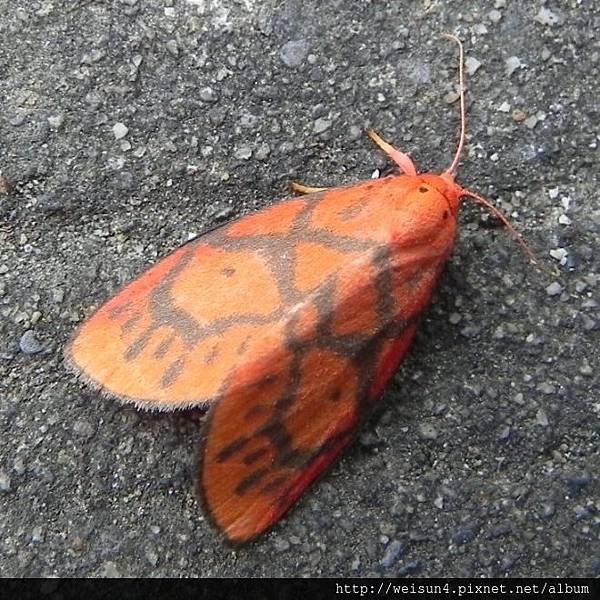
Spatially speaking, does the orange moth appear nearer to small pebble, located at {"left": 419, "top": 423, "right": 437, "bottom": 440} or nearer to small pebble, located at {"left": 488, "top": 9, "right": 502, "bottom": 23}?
small pebble, located at {"left": 419, "top": 423, "right": 437, "bottom": 440}

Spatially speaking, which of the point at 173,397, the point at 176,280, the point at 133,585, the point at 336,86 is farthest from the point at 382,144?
the point at 133,585

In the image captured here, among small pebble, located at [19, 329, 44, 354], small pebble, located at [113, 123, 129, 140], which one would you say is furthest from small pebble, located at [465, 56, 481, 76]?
small pebble, located at [19, 329, 44, 354]

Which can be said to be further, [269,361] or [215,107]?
[215,107]

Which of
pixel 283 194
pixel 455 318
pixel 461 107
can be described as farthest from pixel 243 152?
pixel 455 318

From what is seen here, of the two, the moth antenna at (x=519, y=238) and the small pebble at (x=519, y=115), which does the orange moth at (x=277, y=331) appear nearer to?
the moth antenna at (x=519, y=238)

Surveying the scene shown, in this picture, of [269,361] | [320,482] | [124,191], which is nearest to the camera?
[269,361]

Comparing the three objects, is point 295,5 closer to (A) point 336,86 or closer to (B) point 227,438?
(A) point 336,86

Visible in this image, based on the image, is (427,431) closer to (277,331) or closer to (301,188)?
(277,331)
